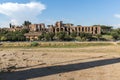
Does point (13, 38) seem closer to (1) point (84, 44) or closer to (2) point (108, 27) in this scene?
(1) point (84, 44)

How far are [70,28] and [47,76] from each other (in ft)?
403

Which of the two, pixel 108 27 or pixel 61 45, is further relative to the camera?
pixel 108 27

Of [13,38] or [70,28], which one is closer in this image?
[13,38]

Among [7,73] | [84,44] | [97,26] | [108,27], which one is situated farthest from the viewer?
[108,27]

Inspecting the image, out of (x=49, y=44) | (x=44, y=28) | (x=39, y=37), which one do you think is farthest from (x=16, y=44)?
(x=44, y=28)

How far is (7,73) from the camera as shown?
22438 millimetres

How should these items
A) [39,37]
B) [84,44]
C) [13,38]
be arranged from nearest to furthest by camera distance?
[84,44] < [13,38] < [39,37]

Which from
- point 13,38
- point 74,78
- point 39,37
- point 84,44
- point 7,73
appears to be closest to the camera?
point 74,78

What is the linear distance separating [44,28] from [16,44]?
246 feet

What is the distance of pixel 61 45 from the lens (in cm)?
7712

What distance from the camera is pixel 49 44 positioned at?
7825 cm

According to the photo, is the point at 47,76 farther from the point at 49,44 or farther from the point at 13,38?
the point at 13,38

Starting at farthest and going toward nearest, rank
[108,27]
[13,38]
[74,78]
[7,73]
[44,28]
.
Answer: [108,27], [44,28], [13,38], [7,73], [74,78]

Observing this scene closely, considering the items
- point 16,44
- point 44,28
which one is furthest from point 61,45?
point 44,28
